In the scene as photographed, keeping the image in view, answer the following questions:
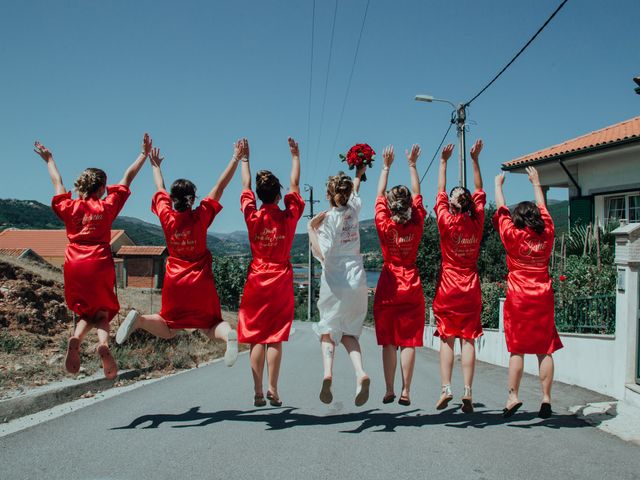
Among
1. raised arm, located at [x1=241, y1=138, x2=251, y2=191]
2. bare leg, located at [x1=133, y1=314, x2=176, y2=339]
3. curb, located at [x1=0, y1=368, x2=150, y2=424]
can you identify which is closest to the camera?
bare leg, located at [x1=133, y1=314, x2=176, y2=339]

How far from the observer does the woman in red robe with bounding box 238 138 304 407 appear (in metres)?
6.52

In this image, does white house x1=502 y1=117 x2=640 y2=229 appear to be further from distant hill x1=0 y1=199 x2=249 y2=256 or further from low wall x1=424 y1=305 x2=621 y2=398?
distant hill x1=0 y1=199 x2=249 y2=256

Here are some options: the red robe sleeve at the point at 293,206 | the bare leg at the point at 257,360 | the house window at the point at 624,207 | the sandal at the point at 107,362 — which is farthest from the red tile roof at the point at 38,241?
the red robe sleeve at the point at 293,206

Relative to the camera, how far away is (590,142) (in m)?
19.5

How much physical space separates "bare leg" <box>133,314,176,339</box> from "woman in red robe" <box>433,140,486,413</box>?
3.03 metres

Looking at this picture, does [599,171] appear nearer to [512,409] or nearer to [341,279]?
[512,409]

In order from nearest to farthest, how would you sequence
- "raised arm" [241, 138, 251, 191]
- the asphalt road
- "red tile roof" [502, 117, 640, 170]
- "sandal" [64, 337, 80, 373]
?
the asphalt road
"sandal" [64, 337, 80, 373]
"raised arm" [241, 138, 251, 191]
"red tile roof" [502, 117, 640, 170]

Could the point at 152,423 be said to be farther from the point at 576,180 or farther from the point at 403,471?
the point at 576,180

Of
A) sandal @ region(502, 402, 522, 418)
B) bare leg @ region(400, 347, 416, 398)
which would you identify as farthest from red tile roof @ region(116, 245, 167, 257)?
sandal @ region(502, 402, 522, 418)

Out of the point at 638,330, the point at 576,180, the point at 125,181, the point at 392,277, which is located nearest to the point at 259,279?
the point at 392,277

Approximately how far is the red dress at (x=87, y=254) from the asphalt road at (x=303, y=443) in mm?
1320

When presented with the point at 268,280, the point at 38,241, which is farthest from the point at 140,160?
the point at 38,241

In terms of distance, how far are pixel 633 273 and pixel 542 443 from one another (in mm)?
Result: 3829

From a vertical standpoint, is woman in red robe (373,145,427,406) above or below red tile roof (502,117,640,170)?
below
